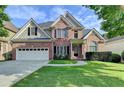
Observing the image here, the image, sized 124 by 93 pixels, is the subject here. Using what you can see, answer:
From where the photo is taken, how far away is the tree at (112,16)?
1656 cm

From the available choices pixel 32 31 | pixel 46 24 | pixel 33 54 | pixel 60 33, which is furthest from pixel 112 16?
pixel 46 24

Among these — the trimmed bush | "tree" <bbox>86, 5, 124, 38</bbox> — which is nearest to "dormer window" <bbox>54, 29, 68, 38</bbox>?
the trimmed bush

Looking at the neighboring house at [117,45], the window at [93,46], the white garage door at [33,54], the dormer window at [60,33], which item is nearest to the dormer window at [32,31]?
the white garage door at [33,54]

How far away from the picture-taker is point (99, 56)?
32.3 m

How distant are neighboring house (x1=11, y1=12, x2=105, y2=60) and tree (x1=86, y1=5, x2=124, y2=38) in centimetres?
1256

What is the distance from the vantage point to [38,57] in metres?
33.1

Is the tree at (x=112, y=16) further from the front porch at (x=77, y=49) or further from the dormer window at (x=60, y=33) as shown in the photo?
the dormer window at (x=60, y=33)

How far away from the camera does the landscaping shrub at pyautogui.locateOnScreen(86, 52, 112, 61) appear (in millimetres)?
30525

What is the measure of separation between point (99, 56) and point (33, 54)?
27.4 feet

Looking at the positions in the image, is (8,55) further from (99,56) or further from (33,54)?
(99,56)

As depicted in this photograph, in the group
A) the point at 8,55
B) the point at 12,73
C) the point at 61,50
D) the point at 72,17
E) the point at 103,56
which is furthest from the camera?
the point at 72,17
